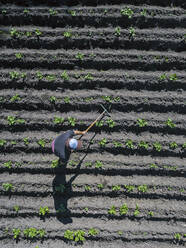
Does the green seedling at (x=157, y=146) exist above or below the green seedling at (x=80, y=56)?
below

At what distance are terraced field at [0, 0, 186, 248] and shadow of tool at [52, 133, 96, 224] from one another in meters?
0.02

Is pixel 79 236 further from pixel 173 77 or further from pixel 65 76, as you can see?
pixel 173 77

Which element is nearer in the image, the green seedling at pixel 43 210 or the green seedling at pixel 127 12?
the green seedling at pixel 127 12

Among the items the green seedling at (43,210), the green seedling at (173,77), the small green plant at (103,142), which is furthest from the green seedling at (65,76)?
the green seedling at (43,210)

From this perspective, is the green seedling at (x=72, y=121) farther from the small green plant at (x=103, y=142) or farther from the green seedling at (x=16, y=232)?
the green seedling at (x=16, y=232)

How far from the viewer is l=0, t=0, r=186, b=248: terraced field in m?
4.99

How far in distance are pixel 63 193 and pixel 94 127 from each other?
5.16 ft

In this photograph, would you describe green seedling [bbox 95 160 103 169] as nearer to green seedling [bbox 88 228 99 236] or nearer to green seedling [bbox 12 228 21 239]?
green seedling [bbox 88 228 99 236]

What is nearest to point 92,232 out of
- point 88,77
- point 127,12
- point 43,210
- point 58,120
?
point 43,210

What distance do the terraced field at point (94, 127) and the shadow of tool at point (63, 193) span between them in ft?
0.07

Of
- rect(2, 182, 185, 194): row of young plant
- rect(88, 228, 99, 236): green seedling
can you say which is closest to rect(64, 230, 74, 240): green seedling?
rect(88, 228, 99, 236): green seedling

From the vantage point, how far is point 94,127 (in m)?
5.06

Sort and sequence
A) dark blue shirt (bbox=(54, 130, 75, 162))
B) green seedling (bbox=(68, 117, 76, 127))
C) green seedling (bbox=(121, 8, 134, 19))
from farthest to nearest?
green seedling (bbox=(68, 117, 76, 127)), green seedling (bbox=(121, 8, 134, 19)), dark blue shirt (bbox=(54, 130, 75, 162))

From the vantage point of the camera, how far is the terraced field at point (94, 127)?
197 inches
